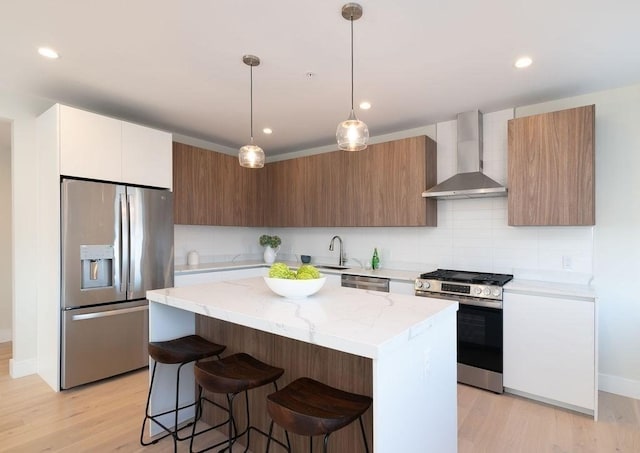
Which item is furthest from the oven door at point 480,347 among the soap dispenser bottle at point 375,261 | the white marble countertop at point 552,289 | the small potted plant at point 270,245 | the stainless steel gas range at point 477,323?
the small potted plant at point 270,245

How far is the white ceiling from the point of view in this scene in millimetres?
1904

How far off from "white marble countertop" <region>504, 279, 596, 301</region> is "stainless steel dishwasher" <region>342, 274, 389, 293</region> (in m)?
1.13

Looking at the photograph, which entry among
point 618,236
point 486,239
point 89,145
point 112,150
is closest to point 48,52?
point 89,145

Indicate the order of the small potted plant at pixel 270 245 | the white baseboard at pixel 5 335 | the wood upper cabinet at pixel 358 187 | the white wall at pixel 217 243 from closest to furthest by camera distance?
the wood upper cabinet at pixel 358 187, the white baseboard at pixel 5 335, the white wall at pixel 217 243, the small potted plant at pixel 270 245

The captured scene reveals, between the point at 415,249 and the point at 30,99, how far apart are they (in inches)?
162

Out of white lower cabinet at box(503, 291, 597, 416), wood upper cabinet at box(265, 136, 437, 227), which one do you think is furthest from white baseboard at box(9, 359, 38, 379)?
white lower cabinet at box(503, 291, 597, 416)

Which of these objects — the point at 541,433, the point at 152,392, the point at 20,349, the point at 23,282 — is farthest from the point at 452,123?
the point at 20,349

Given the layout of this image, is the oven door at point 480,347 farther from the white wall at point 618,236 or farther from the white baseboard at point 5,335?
the white baseboard at point 5,335

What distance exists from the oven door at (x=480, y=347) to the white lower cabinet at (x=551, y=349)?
0.07 meters

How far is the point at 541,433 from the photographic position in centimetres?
233

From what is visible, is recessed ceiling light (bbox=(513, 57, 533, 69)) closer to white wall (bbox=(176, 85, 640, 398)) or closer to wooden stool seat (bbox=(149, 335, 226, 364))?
white wall (bbox=(176, 85, 640, 398))

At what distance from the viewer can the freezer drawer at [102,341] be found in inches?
114

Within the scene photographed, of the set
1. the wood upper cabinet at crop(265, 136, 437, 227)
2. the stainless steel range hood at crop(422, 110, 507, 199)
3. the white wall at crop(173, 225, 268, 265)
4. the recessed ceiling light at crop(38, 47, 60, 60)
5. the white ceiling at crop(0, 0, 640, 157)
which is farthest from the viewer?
the white wall at crop(173, 225, 268, 265)

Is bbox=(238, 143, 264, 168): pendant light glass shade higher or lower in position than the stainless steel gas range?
higher
